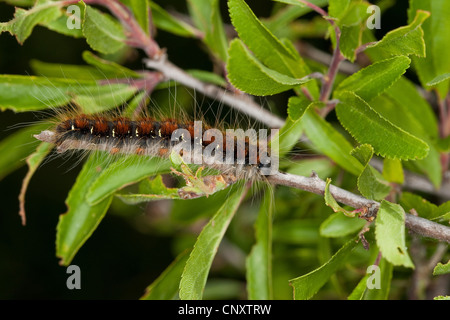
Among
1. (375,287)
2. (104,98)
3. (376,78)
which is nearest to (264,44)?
(376,78)

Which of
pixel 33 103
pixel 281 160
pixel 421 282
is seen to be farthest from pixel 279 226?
pixel 33 103

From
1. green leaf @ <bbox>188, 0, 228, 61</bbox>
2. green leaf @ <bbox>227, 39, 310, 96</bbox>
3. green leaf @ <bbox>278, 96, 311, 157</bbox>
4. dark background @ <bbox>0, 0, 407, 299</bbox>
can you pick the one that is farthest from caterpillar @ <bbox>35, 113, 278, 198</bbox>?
dark background @ <bbox>0, 0, 407, 299</bbox>

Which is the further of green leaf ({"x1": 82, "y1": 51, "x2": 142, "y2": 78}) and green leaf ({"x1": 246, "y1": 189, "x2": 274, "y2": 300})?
green leaf ({"x1": 82, "y1": 51, "x2": 142, "y2": 78})

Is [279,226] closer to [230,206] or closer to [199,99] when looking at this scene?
[230,206]

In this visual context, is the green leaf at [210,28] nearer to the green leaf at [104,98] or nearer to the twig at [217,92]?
the twig at [217,92]

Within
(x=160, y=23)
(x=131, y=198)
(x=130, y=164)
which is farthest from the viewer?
(x=160, y=23)

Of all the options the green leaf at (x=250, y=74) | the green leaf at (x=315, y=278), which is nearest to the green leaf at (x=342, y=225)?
the green leaf at (x=315, y=278)

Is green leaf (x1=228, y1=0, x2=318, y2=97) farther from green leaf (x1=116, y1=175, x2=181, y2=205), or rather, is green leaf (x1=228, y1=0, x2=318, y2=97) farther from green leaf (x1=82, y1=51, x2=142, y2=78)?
green leaf (x1=82, y1=51, x2=142, y2=78)

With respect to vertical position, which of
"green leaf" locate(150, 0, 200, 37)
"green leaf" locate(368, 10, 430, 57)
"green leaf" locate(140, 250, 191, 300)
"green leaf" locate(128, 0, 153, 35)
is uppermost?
"green leaf" locate(150, 0, 200, 37)

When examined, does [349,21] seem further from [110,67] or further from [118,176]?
[110,67]
